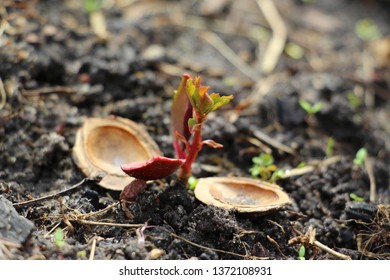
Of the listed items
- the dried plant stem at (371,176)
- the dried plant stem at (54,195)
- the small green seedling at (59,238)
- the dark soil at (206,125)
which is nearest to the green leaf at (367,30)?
the dark soil at (206,125)

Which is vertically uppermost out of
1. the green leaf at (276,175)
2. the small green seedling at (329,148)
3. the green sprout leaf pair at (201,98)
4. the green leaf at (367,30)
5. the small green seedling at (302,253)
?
the green leaf at (367,30)

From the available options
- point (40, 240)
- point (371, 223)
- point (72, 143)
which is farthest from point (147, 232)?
point (371, 223)

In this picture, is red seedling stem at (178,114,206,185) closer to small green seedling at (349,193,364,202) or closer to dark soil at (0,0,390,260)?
dark soil at (0,0,390,260)

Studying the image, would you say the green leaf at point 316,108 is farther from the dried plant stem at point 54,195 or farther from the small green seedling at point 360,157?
the dried plant stem at point 54,195

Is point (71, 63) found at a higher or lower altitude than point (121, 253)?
higher

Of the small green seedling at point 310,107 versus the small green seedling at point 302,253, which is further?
the small green seedling at point 310,107

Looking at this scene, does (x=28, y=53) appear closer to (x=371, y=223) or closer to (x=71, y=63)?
(x=71, y=63)

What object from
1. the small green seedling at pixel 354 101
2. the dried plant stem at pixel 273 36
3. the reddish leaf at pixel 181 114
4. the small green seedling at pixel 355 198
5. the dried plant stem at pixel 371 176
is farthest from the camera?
the dried plant stem at pixel 273 36
